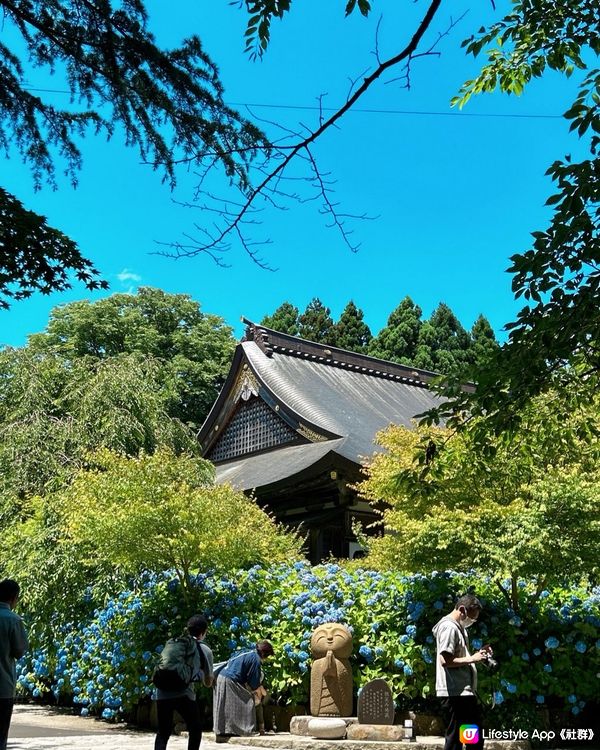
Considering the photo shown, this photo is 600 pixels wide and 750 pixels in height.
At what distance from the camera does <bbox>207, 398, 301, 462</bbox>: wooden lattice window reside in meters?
21.7

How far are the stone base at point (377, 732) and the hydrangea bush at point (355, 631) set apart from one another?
90 centimetres

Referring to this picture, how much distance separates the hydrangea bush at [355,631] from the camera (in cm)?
946

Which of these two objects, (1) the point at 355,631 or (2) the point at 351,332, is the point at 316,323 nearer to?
(2) the point at 351,332

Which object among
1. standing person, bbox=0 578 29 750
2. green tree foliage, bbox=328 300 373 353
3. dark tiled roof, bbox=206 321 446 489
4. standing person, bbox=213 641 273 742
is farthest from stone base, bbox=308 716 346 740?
green tree foliage, bbox=328 300 373 353

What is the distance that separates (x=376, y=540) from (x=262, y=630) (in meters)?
2.46

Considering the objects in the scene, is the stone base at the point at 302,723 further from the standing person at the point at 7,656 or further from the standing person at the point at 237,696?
the standing person at the point at 7,656

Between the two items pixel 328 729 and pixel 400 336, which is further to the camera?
pixel 400 336

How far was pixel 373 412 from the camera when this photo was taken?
23500mm

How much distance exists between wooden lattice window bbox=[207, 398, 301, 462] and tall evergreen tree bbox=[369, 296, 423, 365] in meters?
18.5

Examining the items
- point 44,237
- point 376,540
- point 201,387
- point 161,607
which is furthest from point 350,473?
point 201,387

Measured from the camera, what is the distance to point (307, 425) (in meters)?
20.2

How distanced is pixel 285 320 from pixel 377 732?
37.2m

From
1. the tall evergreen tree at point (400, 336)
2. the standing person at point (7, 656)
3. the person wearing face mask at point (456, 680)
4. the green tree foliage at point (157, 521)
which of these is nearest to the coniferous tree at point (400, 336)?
the tall evergreen tree at point (400, 336)

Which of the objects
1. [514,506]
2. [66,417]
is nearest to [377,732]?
[514,506]
